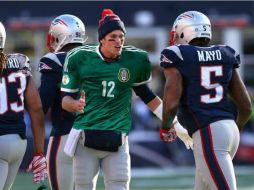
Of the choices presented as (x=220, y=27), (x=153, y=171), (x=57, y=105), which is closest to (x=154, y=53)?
(x=220, y=27)

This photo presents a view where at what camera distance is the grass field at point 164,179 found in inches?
433

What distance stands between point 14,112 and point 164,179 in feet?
21.9

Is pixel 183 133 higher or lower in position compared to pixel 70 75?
lower

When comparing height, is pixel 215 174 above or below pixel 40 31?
above

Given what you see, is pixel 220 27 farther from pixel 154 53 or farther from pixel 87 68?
pixel 87 68

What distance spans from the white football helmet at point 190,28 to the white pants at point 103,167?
873 mm

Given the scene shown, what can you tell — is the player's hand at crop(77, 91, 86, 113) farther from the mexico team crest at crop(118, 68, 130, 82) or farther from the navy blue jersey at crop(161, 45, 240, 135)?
the navy blue jersey at crop(161, 45, 240, 135)

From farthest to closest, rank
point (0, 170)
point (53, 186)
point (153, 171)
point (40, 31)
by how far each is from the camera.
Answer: point (40, 31), point (153, 171), point (53, 186), point (0, 170)

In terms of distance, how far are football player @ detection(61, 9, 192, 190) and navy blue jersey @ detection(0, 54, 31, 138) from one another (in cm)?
32

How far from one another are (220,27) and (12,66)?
10.6 metres

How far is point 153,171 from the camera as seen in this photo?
13867 mm

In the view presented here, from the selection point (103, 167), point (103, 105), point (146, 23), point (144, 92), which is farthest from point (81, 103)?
point (146, 23)

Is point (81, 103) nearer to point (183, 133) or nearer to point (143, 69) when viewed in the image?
point (143, 69)

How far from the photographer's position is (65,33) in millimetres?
6941
